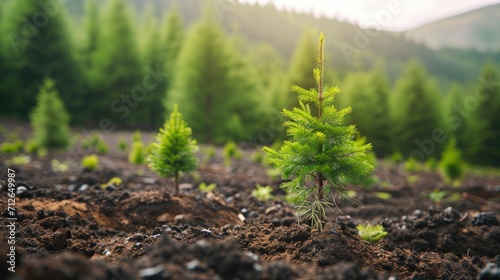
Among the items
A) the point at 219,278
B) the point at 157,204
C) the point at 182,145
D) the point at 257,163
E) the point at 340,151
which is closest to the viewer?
the point at 219,278

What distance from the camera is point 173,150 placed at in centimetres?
676

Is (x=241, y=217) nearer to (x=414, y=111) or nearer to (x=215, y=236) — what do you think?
(x=215, y=236)

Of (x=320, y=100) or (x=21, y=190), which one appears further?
(x=21, y=190)

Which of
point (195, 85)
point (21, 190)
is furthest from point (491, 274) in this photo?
point (195, 85)

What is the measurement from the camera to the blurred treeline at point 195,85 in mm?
29094

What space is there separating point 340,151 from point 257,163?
9.67m

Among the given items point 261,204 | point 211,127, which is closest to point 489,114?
point 211,127

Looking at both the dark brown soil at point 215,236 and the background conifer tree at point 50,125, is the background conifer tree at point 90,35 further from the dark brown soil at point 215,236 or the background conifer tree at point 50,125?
the dark brown soil at point 215,236

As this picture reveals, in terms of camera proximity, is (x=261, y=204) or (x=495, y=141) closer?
(x=261, y=204)

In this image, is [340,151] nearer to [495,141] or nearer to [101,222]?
[101,222]

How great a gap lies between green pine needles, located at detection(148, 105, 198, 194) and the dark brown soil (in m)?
0.45

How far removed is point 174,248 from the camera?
2.88 metres

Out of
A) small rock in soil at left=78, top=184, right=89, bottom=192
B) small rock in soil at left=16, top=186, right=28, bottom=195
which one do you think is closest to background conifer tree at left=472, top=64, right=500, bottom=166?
small rock in soil at left=78, top=184, right=89, bottom=192

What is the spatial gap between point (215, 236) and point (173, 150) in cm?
250
